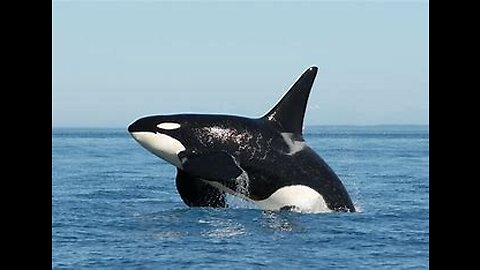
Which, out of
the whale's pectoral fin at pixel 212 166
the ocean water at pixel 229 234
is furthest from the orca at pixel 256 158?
the ocean water at pixel 229 234

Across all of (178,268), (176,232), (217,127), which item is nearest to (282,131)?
(217,127)

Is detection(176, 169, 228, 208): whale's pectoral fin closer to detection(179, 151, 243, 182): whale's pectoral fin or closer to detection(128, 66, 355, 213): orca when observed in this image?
detection(128, 66, 355, 213): orca

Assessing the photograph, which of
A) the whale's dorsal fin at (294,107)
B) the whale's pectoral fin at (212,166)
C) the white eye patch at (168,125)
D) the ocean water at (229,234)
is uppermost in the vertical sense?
the whale's dorsal fin at (294,107)

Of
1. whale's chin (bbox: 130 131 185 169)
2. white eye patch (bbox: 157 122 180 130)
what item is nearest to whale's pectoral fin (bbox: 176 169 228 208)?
whale's chin (bbox: 130 131 185 169)

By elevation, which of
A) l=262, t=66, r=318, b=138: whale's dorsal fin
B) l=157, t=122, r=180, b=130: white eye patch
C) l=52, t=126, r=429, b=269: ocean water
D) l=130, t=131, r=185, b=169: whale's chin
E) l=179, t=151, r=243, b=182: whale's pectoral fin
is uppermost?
l=262, t=66, r=318, b=138: whale's dorsal fin

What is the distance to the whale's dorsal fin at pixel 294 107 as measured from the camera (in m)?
16.2

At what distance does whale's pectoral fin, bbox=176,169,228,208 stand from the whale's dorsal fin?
1.73m

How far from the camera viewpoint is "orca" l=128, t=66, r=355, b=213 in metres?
15.8

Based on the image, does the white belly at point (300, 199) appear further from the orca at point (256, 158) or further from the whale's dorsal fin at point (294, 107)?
the whale's dorsal fin at point (294, 107)

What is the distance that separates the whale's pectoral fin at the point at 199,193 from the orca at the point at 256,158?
0.02 m
